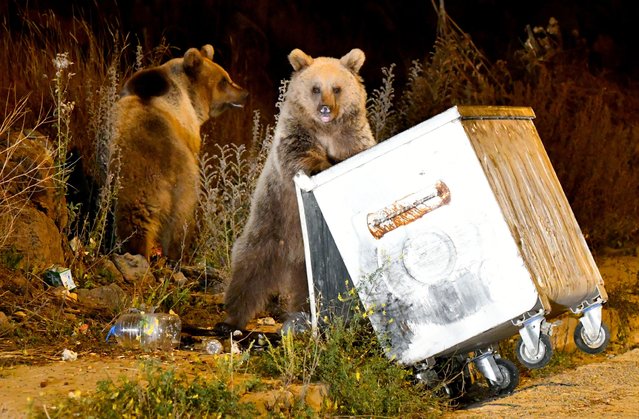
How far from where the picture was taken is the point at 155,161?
7809 mm

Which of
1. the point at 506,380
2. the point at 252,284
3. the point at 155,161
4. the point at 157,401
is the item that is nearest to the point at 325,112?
the point at 252,284

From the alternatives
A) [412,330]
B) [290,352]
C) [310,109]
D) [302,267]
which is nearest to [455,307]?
[412,330]

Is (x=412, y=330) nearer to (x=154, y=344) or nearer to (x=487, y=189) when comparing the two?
(x=487, y=189)

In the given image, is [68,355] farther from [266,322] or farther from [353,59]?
[353,59]

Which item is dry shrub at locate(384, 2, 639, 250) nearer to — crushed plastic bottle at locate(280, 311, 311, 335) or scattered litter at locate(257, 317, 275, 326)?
scattered litter at locate(257, 317, 275, 326)

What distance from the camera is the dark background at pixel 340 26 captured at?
1534 cm

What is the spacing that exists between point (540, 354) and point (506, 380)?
43 centimetres

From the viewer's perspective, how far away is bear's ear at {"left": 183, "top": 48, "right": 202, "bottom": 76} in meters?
8.90

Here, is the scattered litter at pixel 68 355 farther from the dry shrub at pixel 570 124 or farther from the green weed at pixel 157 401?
the dry shrub at pixel 570 124

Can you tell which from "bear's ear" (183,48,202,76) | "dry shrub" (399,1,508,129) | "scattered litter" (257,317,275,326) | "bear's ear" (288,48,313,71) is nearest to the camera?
"bear's ear" (288,48,313,71)

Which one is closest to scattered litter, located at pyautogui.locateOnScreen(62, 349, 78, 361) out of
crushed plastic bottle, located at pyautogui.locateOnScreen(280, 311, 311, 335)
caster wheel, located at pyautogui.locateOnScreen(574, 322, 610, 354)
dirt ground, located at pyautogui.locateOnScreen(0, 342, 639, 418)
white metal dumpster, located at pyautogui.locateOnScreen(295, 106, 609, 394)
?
dirt ground, located at pyautogui.locateOnScreen(0, 342, 639, 418)

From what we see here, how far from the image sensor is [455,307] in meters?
4.53


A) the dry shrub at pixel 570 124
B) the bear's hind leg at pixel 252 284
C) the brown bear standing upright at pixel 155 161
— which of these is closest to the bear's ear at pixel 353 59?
the bear's hind leg at pixel 252 284

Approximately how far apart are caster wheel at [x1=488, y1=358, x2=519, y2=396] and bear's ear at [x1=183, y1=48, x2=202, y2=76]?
4.76 meters
